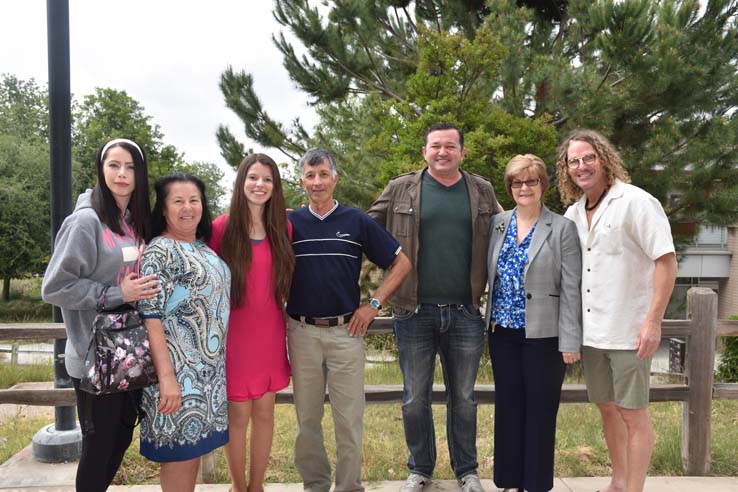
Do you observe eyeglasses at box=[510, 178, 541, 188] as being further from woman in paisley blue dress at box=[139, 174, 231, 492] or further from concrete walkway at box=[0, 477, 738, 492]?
concrete walkway at box=[0, 477, 738, 492]

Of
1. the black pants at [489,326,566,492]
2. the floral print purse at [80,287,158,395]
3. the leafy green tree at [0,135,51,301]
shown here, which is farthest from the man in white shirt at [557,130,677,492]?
the leafy green tree at [0,135,51,301]

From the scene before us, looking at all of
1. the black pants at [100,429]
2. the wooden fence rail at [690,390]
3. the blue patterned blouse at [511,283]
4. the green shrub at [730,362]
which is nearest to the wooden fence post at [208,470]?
the wooden fence rail at [690,390]

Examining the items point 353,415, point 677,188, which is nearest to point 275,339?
point 353,415

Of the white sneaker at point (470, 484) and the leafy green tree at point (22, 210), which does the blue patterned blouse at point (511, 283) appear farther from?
the leafy green tree at point (22, 210)

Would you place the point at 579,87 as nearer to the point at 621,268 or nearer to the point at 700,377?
the point at 700,377

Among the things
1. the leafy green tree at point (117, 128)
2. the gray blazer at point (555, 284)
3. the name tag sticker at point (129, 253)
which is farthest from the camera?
the leafy green tree at point (117, 128)

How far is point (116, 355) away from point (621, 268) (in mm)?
2423

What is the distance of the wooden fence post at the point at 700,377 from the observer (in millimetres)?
3758

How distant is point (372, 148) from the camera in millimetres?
11086

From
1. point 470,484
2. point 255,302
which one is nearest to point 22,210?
point 255,302

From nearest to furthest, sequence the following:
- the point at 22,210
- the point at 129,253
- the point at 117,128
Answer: the point at 129,253, the point at 22,210, the point at 117,128

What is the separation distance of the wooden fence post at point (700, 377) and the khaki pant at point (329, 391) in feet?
7.40

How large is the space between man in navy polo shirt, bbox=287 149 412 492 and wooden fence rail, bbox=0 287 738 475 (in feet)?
2.03

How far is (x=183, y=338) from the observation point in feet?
8.59
